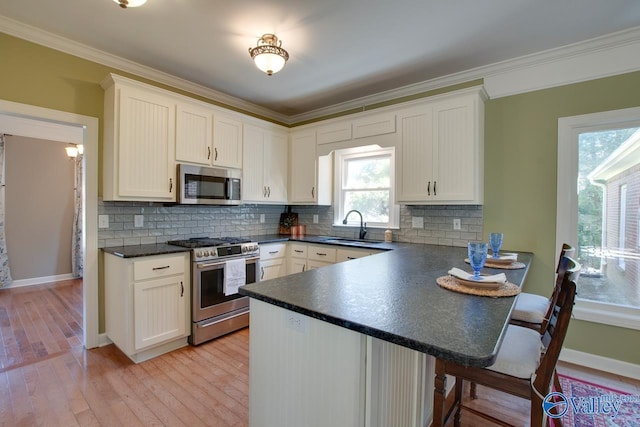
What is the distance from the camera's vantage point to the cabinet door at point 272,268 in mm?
3418

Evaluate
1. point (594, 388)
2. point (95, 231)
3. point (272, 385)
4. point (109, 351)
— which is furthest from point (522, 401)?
point (95, 231)

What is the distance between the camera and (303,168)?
3.99 metres

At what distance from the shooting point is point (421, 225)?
10.8 feet

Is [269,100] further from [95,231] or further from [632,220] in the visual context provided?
[632,220]

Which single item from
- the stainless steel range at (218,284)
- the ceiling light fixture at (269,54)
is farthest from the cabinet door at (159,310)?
the ceiling light fixture at (269,54)

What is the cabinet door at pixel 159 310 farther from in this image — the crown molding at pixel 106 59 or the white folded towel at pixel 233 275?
→ the crown molding at pixel 106 59

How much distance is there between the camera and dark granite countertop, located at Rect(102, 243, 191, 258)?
2.40m

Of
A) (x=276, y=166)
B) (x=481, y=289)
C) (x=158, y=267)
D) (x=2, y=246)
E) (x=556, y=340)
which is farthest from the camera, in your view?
(x=2, y=246)

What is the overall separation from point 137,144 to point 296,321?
2384 millimetres

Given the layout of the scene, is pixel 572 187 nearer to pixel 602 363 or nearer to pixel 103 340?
pixel 602 363

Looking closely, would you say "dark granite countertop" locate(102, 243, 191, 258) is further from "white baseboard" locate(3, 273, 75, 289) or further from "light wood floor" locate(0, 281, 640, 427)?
"white baseboard" locate(3, 273, 75, 289)

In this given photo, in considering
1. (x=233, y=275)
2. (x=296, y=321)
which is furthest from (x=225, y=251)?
(x=296, y=321)

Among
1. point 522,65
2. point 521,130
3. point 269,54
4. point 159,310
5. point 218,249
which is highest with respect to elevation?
point 522,65

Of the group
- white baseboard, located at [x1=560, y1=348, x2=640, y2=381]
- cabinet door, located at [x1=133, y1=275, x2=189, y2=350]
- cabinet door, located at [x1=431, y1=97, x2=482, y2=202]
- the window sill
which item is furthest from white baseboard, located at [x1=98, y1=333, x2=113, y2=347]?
the window sill
